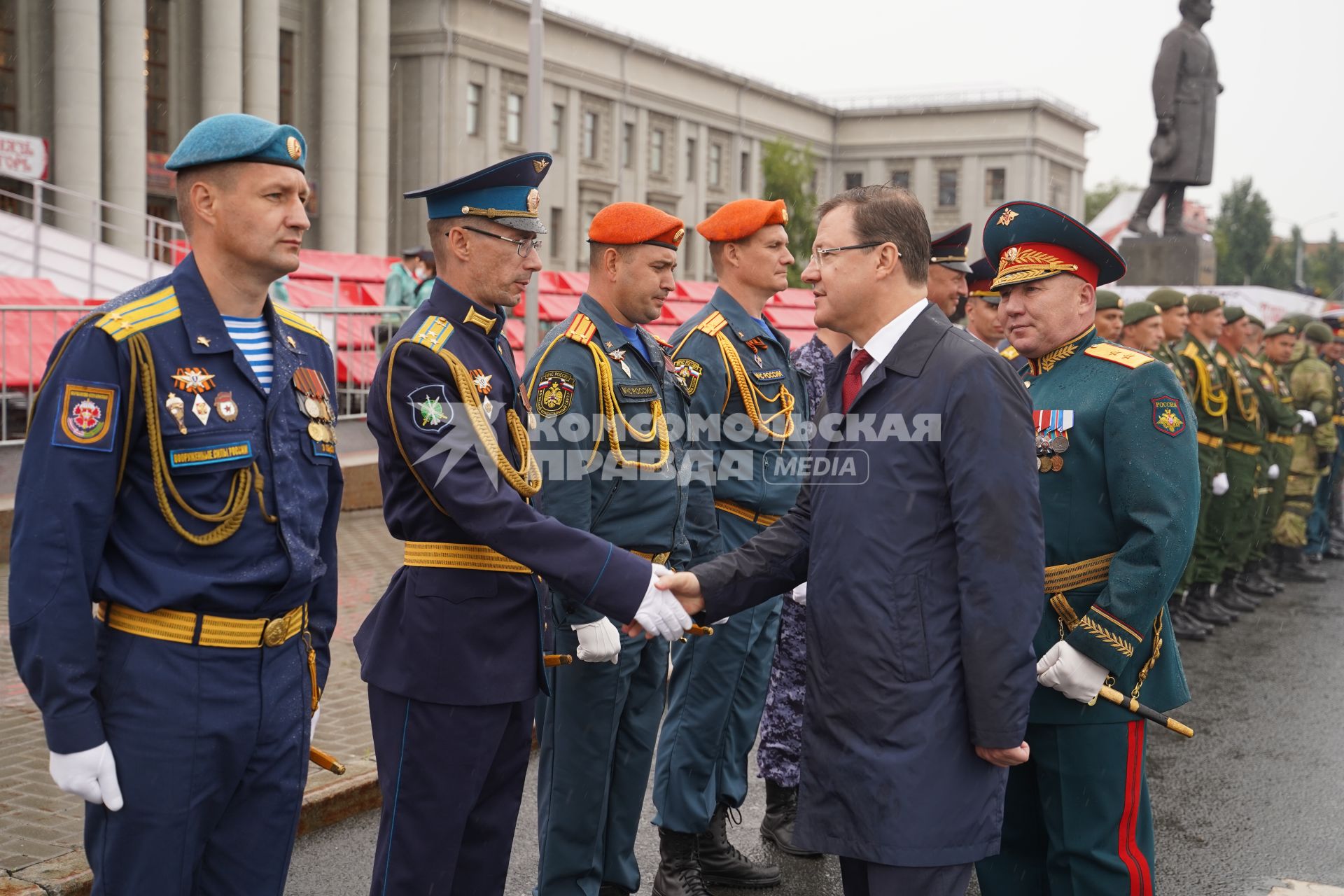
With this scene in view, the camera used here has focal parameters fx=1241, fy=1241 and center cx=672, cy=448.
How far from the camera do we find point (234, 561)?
291 centimetres

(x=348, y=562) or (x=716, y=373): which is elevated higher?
(x=716, y=373)

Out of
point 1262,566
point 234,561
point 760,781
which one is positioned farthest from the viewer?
point 1262,566

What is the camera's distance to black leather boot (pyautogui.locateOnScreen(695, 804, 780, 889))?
4906mm

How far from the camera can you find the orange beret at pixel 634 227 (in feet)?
15.2

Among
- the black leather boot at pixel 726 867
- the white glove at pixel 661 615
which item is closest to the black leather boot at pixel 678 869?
the black leather boot at pixel 726 867

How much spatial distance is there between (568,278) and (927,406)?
21.6 metres

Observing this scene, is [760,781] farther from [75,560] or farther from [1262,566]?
[1262,566]

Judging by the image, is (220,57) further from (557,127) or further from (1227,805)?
(1227,805)

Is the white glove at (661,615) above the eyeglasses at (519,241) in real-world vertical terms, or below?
below

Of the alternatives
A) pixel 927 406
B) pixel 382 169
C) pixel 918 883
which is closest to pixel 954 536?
pixel 927 406

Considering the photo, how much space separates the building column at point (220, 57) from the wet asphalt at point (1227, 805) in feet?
98.5

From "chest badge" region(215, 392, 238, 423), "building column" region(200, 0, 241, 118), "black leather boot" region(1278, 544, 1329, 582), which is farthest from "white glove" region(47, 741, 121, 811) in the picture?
"building column" region(200, 0, 241, 118)

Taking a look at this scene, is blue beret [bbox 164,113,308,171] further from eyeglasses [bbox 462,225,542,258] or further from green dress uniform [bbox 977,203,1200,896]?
green dress uniform [bbox 977,203,1200,896]

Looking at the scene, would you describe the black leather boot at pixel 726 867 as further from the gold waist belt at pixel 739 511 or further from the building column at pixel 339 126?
the building column at pixel 339 126
